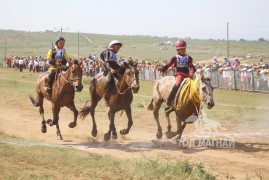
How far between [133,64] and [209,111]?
8.58 meters

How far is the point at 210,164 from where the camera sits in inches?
400

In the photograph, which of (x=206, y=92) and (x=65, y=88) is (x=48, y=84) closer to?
(x=65, y=88)

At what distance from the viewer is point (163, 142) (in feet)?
44.5

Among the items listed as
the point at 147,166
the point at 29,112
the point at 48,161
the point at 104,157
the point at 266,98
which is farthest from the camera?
the point at 266,98

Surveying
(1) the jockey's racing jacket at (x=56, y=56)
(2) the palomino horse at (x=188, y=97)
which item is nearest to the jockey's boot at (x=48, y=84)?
(1) the jockey's racing jacket at (x=56, y=56)

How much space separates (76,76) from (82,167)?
469 cm

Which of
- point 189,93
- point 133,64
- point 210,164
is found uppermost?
point 133,64

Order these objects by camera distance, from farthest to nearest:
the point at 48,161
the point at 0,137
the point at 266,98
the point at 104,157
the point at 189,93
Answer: the point at 266,98, the point at 0,137, the point at 189,93, the point at 104,157, the point at 48,161

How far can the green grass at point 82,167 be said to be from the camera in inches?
335

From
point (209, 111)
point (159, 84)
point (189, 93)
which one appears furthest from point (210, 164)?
point (209, 111)

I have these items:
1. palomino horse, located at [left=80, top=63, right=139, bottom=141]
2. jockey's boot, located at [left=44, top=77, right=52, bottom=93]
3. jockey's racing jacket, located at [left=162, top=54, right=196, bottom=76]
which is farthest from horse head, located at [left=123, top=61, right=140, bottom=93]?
jockey's boot, located at [left=44, top=77, right=52, bottom=93]

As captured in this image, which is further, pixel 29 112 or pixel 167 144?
pixel 29 112

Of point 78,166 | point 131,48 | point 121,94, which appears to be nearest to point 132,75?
point 121,94

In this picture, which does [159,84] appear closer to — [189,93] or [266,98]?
[189,93]
